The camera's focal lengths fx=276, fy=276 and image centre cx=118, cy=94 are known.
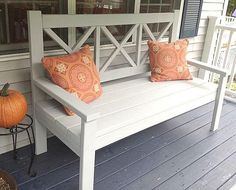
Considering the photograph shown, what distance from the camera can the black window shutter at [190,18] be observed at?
10.1ft

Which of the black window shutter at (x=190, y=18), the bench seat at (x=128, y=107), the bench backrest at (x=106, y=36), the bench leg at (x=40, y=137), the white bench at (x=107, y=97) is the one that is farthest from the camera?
the black window shutter at (x=190, y=18)

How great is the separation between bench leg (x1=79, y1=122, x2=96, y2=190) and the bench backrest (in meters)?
0.69

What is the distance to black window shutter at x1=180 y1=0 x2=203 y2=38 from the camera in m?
3.07

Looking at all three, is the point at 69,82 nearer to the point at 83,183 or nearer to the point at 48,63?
the point at 48,63

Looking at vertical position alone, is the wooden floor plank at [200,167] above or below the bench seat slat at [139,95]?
below

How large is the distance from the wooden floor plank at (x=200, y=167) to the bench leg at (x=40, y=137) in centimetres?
94

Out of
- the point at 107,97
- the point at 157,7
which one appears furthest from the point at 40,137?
the point at 157,7

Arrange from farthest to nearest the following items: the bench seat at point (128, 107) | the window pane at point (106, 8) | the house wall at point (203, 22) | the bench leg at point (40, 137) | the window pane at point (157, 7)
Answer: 1. the house wall at point (203, 22)
2. the window pane at point (157, 7)
3. the window pane at point (106, 8)
4. the bench leg at point (40, 137)
5. the bench seat at point (128, 107)

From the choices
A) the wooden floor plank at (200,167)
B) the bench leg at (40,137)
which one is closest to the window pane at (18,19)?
the bench leg at (40,137)

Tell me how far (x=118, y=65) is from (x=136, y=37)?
33 centimetres

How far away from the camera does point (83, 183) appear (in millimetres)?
1643

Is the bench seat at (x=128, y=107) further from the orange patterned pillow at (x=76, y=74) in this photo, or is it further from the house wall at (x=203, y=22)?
the house wall at (x=203, y=22)

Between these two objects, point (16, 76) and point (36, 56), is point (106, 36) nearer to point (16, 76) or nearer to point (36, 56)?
point (36, 56)

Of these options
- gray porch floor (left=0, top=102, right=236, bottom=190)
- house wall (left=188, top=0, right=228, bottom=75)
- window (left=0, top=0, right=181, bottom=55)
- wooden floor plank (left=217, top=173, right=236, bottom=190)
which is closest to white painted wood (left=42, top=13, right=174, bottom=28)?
window (left=0, top=0, right=181, bottom=55)
